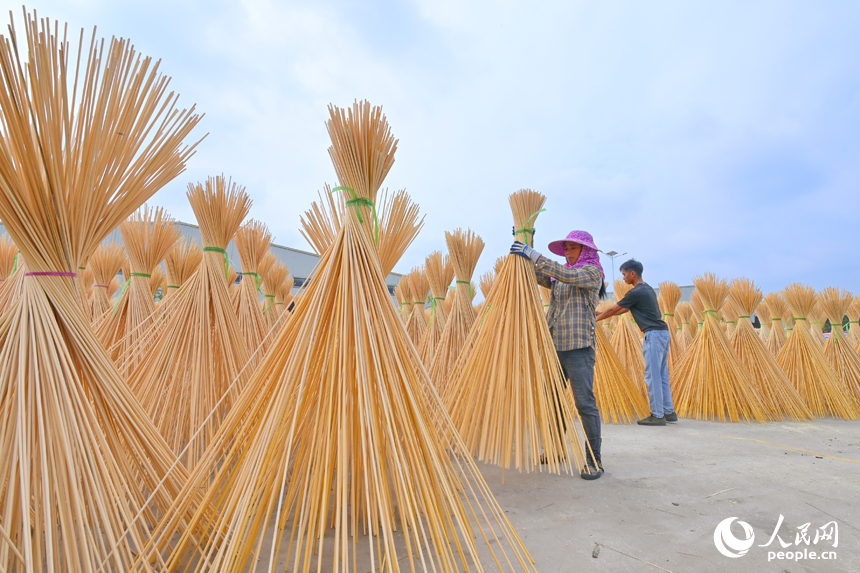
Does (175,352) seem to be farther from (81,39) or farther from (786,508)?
(786,508)

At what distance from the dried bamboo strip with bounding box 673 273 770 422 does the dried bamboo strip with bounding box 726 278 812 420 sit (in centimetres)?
15

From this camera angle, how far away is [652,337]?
4.00 metres

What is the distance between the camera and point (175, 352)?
80.4 inches

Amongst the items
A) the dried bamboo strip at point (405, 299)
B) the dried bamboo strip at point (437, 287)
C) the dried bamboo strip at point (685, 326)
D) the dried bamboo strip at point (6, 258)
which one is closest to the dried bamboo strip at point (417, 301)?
the dried bamboo strip at point (405, 299)

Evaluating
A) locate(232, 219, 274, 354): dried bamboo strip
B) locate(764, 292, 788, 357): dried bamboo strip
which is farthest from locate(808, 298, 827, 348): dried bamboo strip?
locate(232, 219, 274, 354): dried bamboo strip

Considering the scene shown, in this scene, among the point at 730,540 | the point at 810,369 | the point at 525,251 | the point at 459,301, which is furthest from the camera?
the point at 810,369

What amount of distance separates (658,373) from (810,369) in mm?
2011

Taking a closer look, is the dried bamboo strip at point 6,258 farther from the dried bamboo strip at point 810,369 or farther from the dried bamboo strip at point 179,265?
the dried bamboo strip at point 810,369

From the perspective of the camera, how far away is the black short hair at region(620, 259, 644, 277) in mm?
4086

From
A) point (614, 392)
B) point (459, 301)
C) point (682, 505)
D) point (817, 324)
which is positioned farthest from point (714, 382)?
point (682, 505)

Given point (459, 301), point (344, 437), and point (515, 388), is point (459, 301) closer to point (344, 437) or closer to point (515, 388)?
point (515, 388)

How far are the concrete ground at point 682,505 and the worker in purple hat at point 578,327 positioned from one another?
0.79 feet

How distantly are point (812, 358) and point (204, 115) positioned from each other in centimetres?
584

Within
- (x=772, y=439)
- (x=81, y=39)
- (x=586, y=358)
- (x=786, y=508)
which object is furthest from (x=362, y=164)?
(x=772, y=439)
